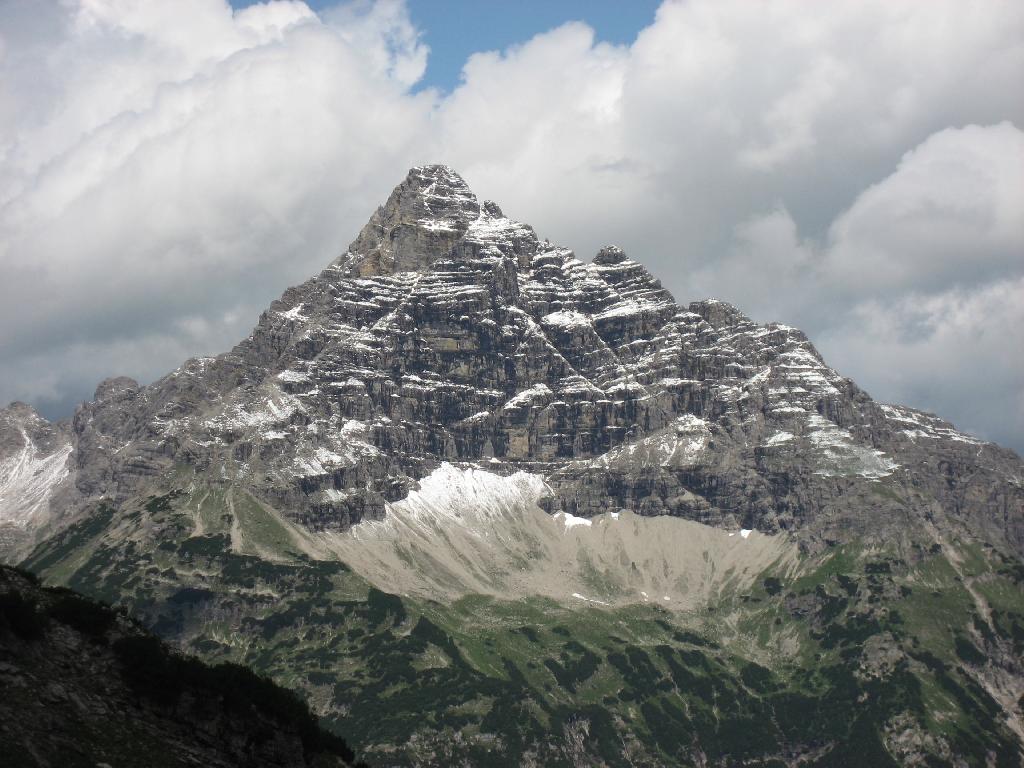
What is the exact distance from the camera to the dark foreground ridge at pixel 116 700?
283 feet

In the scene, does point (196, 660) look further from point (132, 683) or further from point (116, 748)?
point (116, 748)

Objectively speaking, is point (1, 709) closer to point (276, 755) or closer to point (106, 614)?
point (106, 614)

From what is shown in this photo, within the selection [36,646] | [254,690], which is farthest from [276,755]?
[36,646]

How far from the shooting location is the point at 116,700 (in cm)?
9638

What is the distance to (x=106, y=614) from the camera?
4151 inches

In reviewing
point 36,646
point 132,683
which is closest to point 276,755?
point 132,683

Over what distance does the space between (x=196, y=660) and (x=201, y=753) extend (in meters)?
14.2

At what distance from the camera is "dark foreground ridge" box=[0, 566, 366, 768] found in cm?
8625

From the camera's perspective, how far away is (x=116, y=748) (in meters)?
89.0

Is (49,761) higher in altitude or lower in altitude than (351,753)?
lower

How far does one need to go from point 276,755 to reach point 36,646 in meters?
24.4

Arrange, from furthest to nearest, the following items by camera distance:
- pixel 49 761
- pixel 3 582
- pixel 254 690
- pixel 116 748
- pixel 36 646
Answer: pixel 254 690 < pixel 3 582 < pixel 36 646 < pixel 116 748 < pixel 49 761

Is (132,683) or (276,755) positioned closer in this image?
(132,683)

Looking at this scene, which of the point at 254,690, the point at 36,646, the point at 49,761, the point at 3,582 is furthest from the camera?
the point at 254,690
